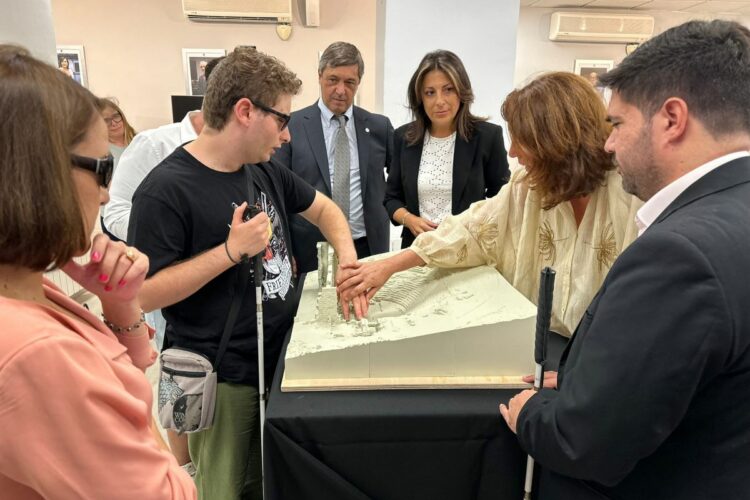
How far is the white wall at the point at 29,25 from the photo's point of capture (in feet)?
6.03

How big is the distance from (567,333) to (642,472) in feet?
A: 2.19

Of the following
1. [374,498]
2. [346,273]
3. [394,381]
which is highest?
[346,273]

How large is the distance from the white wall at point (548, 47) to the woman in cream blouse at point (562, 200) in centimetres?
624

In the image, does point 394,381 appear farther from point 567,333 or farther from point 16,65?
point 16,65

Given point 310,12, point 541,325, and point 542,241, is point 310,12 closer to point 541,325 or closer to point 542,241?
point 542,241

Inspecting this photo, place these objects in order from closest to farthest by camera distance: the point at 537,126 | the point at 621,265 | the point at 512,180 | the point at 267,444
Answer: the point at 621,265, the point at 267,444, the point at 537,126, the point at 512,180

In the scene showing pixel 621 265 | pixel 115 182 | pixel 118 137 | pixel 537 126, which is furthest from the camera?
pixel 118 137

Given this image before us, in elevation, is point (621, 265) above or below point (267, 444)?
above

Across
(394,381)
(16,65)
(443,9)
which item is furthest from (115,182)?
(443,9)

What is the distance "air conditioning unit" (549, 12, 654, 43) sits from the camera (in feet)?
23.0

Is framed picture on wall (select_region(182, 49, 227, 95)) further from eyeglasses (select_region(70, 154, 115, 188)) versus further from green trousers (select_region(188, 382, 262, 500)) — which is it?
eyeglasses (select_region(70, 154, 115, 188))

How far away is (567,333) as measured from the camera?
5.39ft

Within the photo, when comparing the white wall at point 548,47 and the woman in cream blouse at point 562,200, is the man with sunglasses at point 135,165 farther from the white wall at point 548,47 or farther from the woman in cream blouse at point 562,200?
the white wall at point 548,47

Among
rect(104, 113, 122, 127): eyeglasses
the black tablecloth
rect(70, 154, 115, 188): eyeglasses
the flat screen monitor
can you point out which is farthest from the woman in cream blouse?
the flat screen monitor
